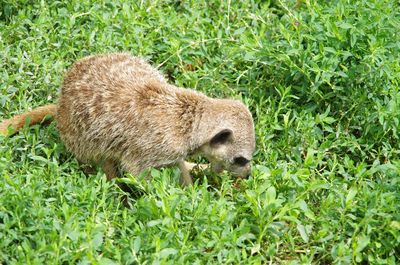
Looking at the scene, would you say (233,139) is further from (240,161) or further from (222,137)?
(240,161)

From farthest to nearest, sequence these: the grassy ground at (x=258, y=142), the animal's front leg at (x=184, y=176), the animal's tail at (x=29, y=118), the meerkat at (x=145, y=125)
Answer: the animal's tail at (x=29, y=118)
the animal's front leg at (x=184, y=176)
the meerkat at (x=145, y=125)
the grassy ground at (x=258, y=142)

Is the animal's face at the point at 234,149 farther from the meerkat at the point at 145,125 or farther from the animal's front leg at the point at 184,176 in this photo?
the animal's front leg at the point at 184,176

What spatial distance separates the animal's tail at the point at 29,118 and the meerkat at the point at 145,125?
0.13 ft

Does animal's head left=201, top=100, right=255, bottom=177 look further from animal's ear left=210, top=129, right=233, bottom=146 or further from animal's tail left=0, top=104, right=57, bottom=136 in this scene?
animal's tail left=0, top=104, right=57, bottom=136

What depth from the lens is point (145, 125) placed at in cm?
586

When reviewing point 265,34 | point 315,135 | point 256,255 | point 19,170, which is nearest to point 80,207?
point 19,170

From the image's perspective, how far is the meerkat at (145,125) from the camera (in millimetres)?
5867

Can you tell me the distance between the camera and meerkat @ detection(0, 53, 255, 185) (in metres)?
5.87

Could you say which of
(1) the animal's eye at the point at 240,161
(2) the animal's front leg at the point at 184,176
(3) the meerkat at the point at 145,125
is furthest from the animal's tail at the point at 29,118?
(1) the animal's eye at the point at 240,161

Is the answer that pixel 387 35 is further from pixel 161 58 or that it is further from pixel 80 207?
pixel 80 207

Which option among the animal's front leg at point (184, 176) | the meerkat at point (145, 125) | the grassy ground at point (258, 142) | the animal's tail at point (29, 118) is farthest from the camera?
the animal's tail at point (29, 118)

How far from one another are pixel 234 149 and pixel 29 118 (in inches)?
58.9

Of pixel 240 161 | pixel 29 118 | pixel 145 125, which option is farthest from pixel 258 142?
pixel 29 118

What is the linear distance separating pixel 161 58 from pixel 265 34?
0.90m
